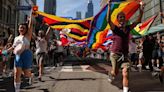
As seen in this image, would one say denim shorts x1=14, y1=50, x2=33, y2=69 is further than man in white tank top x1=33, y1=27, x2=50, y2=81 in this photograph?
No

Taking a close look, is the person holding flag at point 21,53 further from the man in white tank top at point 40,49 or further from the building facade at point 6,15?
the building facade at point 6,15

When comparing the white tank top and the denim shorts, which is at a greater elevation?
the white tank top

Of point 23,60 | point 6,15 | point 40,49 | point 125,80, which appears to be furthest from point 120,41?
point 6,15

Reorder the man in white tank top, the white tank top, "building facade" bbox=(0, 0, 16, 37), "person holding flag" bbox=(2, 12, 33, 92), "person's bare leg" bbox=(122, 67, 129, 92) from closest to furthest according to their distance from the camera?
"person's bare leg" bbox=(122, 67, 129, 92)
"person holding flag" bbox=(2, 12, 33, 92)
the man in white tank top
the white tank top
"building facade" bbox=(0, 0, 16, 37)

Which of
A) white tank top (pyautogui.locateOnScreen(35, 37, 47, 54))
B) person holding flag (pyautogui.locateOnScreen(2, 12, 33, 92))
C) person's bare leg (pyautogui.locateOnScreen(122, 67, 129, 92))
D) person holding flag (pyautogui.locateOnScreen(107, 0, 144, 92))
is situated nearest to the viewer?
person's bare leg (pyautogui.locateOnScreen(122, 67, 129, 92))

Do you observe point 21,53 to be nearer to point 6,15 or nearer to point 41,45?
point 41,45

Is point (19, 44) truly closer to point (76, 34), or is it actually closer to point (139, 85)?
point (139, 85)

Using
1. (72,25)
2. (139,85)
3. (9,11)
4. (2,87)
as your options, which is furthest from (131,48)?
(9,11)

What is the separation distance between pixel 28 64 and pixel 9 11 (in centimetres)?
5307

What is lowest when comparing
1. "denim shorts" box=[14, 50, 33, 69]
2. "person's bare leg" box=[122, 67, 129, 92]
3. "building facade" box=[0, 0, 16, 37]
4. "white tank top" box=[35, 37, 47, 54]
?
"person's bare leg" box=[122, 67, 129, 92]

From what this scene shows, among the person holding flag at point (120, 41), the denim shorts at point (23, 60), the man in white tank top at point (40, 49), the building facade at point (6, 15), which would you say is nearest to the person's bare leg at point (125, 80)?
the person holding flag at point (120, 41)

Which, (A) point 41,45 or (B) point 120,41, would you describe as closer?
(B) point 120,41

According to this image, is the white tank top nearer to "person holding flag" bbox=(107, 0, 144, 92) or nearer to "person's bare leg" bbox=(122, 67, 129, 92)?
"person holding flag" bbox=(107, 0, 144, 92)

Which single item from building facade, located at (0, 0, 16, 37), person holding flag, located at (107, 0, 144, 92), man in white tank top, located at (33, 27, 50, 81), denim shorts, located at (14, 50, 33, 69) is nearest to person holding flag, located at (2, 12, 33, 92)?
denim shorts, located at (14, 50, 33, 69)
